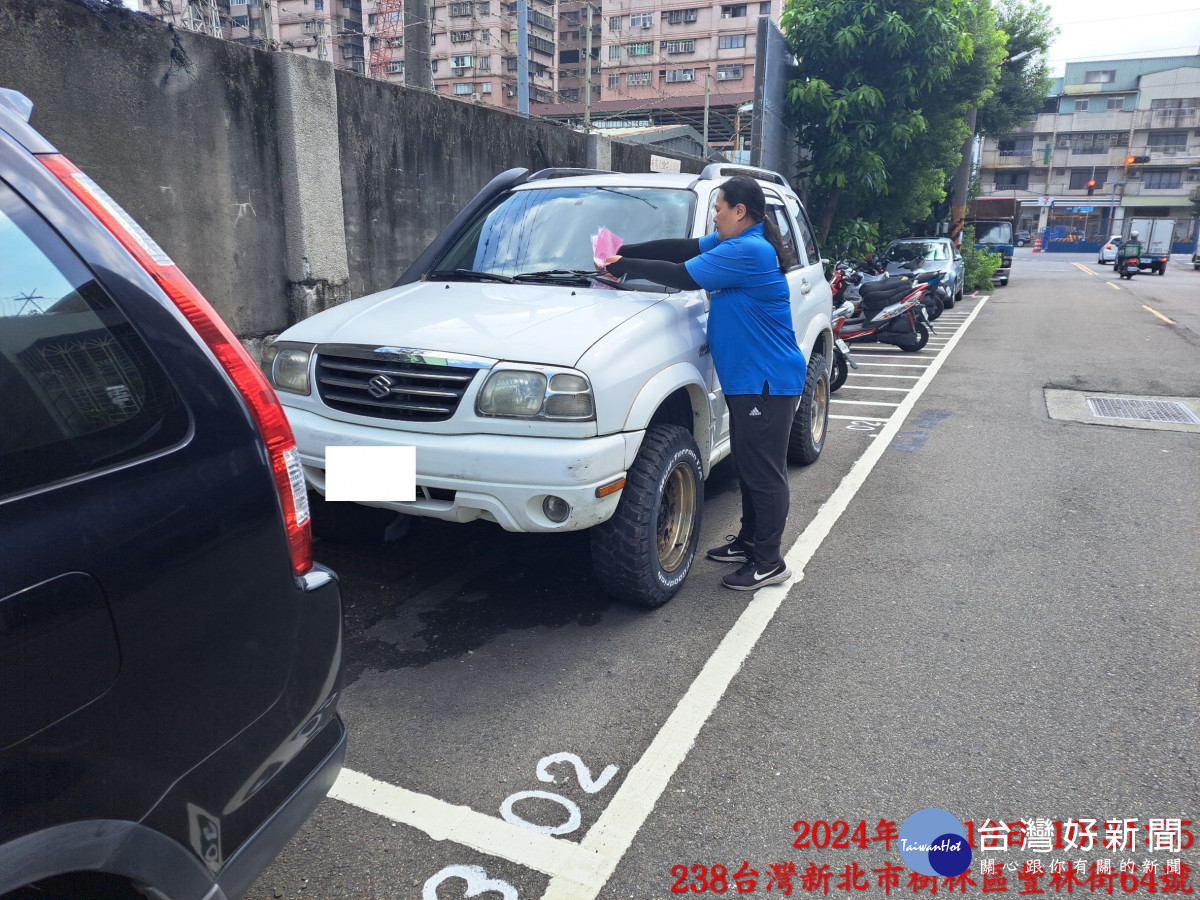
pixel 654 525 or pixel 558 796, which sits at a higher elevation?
pixel 654 525

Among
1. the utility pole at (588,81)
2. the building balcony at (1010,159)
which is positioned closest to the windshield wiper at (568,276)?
the utility pole at (588,81)

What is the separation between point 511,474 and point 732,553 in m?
1.70

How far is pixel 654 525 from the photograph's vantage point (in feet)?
11.5

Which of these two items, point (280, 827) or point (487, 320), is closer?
point (280, 827)

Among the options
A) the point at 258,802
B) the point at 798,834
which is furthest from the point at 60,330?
the point at 798,834

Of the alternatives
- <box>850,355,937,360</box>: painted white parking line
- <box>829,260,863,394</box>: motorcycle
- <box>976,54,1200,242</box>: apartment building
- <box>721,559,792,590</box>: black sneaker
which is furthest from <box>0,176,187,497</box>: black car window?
<box>976,54,1200,242</box>: apartment building

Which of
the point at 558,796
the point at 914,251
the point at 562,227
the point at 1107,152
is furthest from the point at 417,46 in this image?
the point at 1107,152

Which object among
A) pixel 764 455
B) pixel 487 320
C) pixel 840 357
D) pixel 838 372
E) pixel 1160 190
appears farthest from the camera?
pixel 1160 190

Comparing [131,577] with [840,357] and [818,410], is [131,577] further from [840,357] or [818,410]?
[840,357]

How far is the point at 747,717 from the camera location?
300 centimetres

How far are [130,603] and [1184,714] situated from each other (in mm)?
3364

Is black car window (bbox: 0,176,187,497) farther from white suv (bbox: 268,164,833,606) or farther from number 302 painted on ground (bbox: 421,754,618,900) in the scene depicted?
white suv (bbox: 268,164,833,606)

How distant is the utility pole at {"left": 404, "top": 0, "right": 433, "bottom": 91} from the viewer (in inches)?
348

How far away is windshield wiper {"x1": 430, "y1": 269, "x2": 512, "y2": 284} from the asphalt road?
4.57 ft
